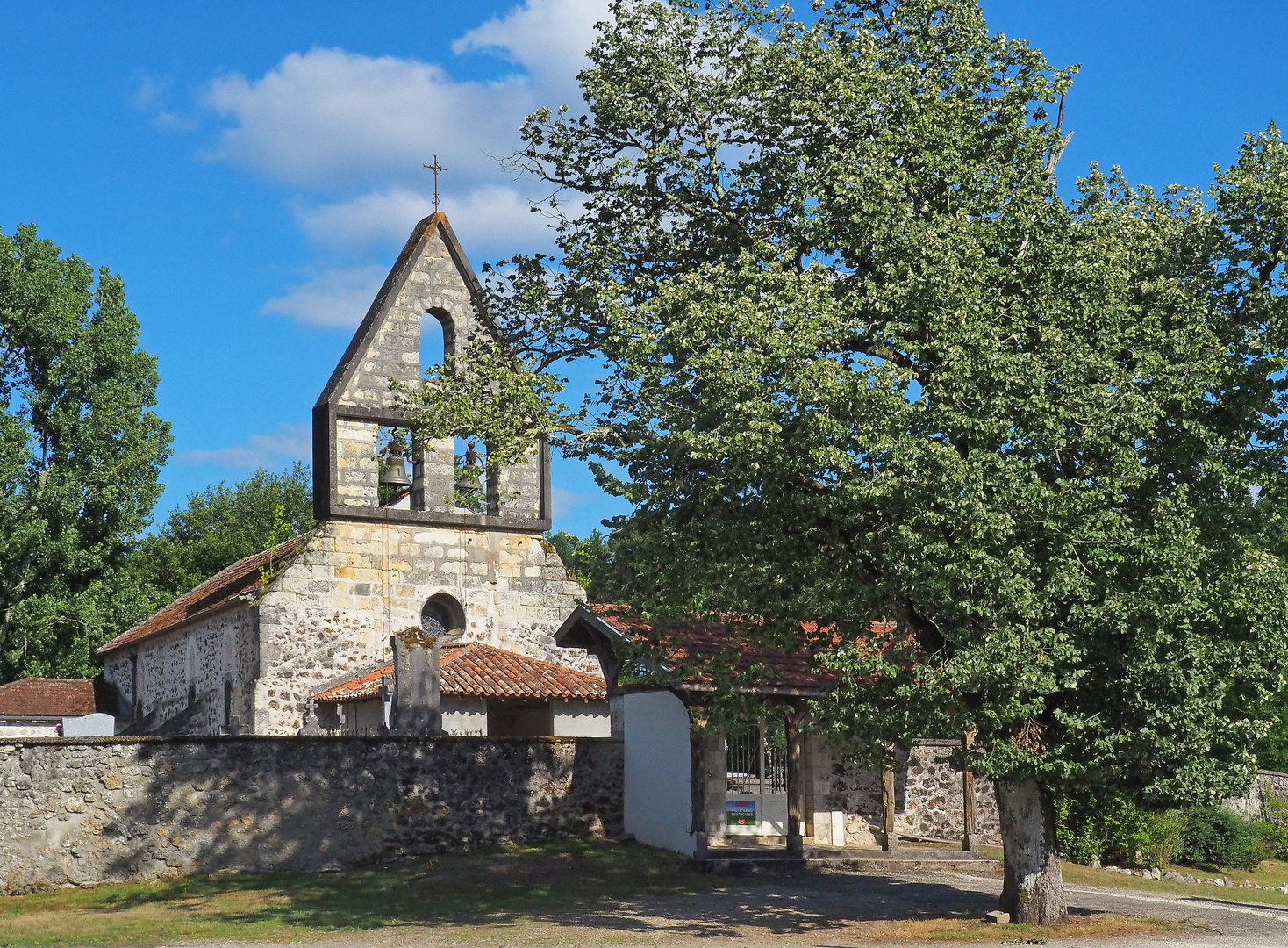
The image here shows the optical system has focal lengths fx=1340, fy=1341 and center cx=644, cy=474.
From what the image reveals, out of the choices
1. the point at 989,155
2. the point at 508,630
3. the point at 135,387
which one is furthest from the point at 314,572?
the point at 135,387

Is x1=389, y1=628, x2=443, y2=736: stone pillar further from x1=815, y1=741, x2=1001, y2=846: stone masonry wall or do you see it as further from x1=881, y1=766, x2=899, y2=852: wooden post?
x1=881, y1=766, x2=899, y2=852: wooden post

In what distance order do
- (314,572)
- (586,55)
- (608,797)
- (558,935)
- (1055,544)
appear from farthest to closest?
(314,572), (608,797), (586,55), (558,935), (1055,544)

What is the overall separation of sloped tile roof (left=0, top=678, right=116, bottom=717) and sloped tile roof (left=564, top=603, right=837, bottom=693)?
14778 mm

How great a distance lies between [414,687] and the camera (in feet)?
72.9

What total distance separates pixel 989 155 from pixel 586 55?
5372 millimetres

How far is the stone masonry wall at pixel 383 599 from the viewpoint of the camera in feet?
78.4

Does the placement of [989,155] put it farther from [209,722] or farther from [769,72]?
[209,722]

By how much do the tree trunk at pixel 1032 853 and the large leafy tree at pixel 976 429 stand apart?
0.14 feet

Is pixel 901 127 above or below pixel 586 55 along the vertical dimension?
below

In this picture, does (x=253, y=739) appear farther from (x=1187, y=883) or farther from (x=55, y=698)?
(x=1187, y=883)

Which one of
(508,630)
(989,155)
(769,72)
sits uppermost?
(769,72)

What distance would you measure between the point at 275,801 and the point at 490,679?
15.1 feet

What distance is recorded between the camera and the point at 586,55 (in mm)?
17062

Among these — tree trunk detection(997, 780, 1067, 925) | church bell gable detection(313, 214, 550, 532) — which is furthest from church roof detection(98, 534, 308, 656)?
tree trunk detection(997, 780, 1067, 925)
